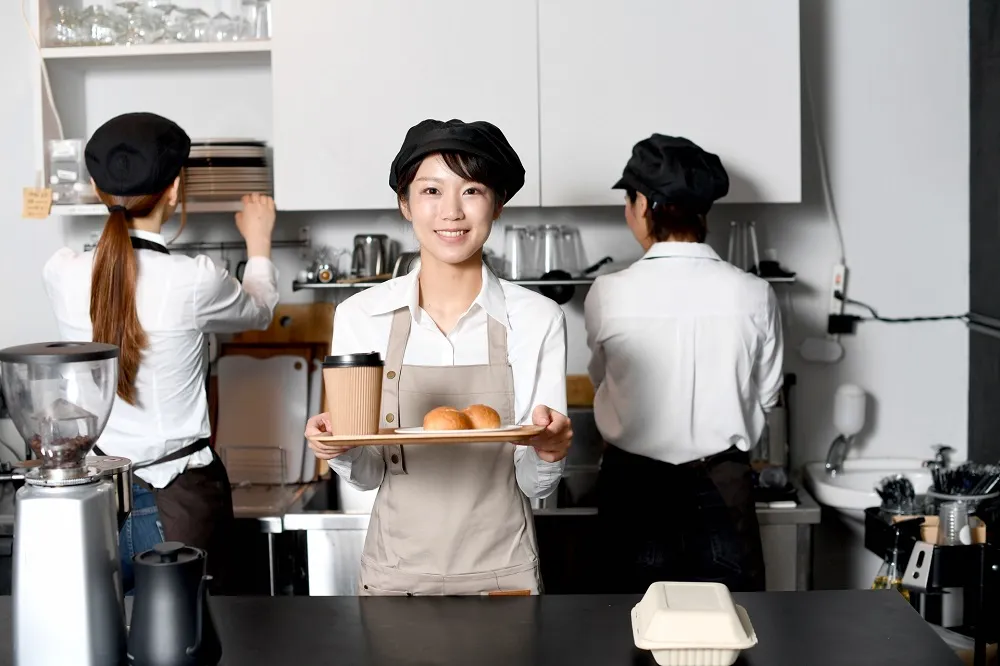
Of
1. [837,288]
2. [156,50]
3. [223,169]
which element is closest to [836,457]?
[837,288]

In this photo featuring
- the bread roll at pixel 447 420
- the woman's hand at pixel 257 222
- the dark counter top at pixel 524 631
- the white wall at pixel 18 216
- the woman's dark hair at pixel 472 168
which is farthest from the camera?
the white wall at pixel 18 216

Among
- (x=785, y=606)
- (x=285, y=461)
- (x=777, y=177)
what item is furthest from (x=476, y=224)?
(x=285, y=461)

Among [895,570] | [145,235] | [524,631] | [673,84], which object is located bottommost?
[895,570]

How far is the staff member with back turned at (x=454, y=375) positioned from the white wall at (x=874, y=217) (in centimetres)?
129

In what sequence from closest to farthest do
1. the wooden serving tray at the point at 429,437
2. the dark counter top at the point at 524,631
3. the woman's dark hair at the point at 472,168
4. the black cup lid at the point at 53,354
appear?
the black cup lid at the point at 53,354 → the dark counter top at the point at 524,631 → the wooden serving tray at the point at 429,437 → the woman's dark hair at the point at 472,168

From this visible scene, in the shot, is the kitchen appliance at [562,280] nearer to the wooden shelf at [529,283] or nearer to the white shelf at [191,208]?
the wooden shelf at [529,283]

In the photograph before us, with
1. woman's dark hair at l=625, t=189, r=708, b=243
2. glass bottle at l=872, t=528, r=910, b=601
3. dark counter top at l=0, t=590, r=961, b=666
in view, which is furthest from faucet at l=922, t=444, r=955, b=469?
dark counter top at l=0, t=590, r=961, b=666

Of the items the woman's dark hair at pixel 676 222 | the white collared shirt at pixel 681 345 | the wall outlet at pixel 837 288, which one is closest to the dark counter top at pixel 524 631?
the white collared shirt at pixel 681 345

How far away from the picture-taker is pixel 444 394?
6.01 feet

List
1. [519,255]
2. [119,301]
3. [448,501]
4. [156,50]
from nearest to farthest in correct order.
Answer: [448,501]
[119,301]
[156,50]
[519,255]

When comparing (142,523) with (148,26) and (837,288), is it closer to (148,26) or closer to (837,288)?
(148,26)

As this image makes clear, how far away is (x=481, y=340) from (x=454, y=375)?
0.07 meters

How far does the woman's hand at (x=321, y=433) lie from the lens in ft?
5.19

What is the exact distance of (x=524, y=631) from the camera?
1.43 meters
